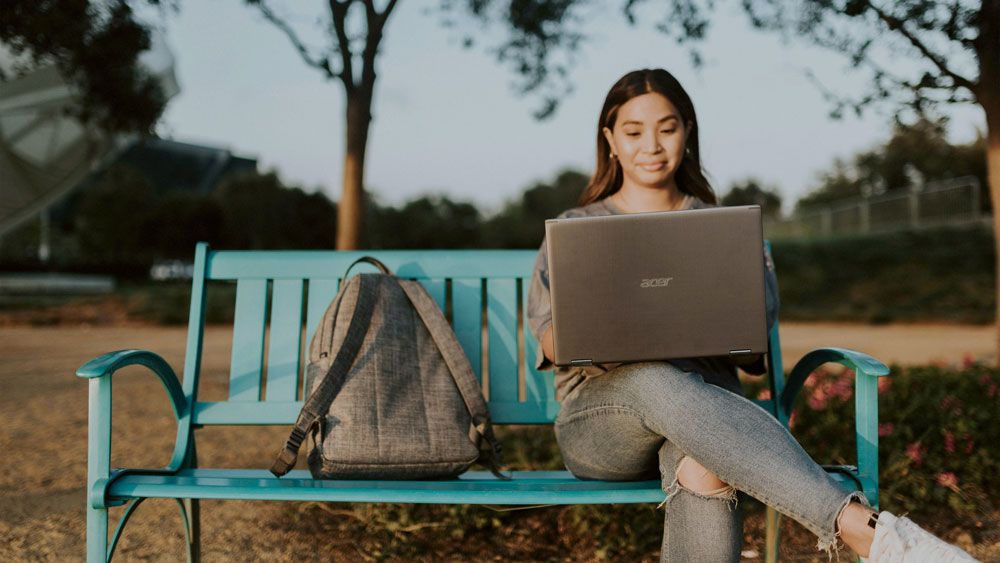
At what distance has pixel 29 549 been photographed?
3.09m

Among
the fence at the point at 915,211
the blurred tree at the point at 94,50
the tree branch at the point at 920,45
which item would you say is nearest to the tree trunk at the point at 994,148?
the tree branch at the point at 920,45

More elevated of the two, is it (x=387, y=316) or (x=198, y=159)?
(x=198, y=159)

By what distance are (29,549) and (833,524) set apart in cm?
275

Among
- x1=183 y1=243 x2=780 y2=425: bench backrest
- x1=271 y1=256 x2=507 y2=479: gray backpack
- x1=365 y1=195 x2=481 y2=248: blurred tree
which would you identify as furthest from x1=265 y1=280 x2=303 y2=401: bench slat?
x1=365 y1=195 x2=481 y2=248: blurred tree

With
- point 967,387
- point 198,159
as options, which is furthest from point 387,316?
point 198,159

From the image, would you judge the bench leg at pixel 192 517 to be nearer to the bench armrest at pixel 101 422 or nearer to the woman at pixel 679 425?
the bench armrest at pixel 101 422

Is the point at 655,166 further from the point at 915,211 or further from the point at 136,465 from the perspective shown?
the point at 915,211

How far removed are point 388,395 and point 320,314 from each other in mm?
600

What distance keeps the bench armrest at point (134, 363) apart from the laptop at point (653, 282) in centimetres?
107

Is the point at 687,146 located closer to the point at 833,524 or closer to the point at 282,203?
the point at 833,524

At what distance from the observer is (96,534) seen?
2094 millimetres

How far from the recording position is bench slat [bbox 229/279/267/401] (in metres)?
2.76

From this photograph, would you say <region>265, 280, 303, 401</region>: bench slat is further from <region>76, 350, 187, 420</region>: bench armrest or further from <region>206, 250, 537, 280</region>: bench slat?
<region>76, 350, 187, 420</region>: bench armrest

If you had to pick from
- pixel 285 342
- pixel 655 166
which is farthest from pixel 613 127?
pixel 285 342
